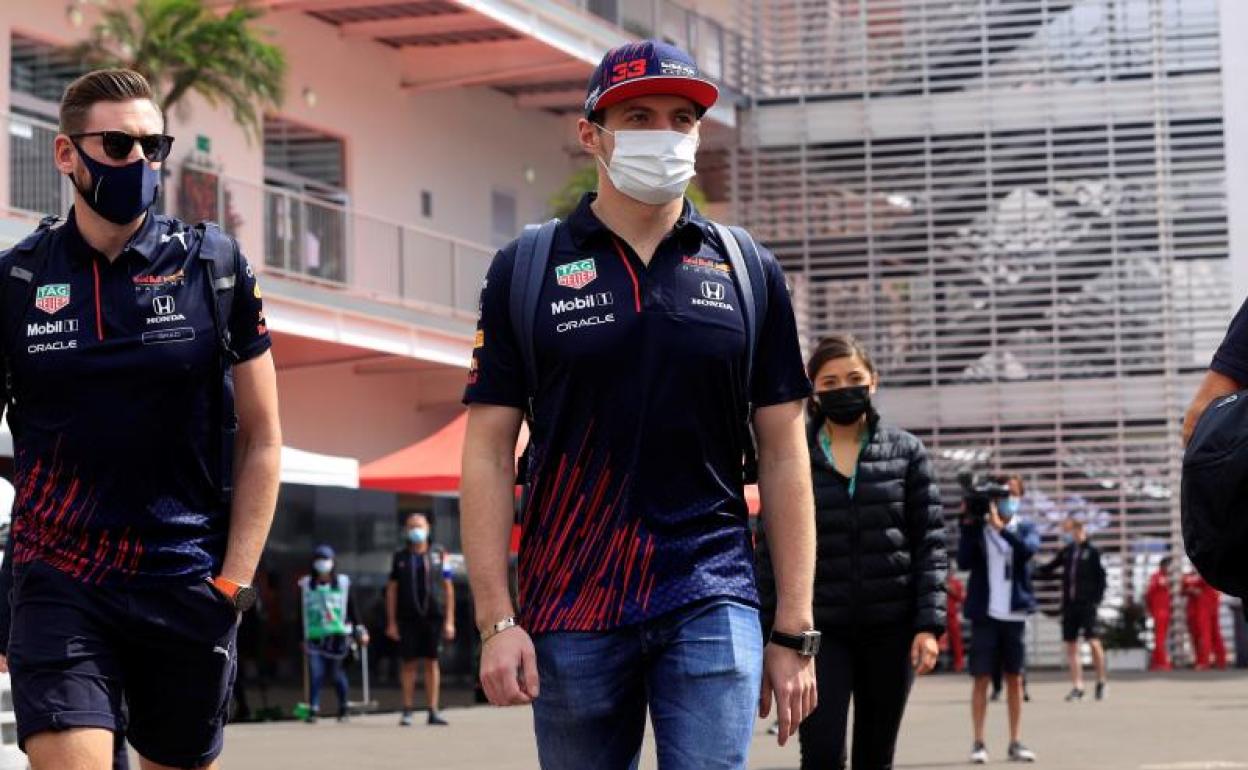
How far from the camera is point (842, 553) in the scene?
350 inches

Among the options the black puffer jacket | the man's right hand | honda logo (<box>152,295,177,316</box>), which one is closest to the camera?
the man's right hand

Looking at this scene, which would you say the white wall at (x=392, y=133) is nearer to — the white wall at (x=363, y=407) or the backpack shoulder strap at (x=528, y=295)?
the white wall at (x=363, y=407)

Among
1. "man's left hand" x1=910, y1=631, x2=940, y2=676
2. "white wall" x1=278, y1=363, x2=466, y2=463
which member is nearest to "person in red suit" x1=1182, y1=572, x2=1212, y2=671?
"white wall" x1=278, y1=363, x2=466, y2=463

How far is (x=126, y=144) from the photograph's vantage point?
572 centimetres

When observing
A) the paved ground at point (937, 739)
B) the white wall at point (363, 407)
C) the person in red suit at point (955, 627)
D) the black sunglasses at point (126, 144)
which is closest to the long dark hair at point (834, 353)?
the black sunglasses at point (126, 144)

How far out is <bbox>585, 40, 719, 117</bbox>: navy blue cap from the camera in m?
5.02

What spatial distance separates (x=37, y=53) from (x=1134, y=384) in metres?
17.2

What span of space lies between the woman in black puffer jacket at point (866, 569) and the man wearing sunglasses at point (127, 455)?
126 inches

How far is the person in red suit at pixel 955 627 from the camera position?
105 ft

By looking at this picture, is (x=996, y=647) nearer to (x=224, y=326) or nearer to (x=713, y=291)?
(x=224, y=326)

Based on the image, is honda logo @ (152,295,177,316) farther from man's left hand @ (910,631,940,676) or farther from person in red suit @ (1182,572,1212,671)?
person in red suit @ (1182,572,1212,671)

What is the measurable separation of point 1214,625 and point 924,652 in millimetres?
26716

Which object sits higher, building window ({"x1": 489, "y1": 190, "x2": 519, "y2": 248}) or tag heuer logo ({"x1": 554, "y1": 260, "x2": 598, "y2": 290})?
building window ({"x1": 489, "y1": 190, "x2": 519, "y2": 248})

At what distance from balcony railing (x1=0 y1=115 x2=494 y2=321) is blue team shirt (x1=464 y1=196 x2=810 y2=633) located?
688 inches
